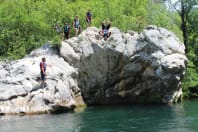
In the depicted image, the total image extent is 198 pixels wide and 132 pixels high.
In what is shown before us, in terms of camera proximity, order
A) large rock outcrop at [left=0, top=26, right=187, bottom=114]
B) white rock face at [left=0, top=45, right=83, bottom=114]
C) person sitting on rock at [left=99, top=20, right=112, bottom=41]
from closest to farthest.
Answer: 1. white rock face at [left=0, top=45, right=83, bottom=114]
2. large rock outcrop at [left=0, top=26, right=187, bottom=114]
3. person sitting on rock at [left=99, top=20, right=112, bottom=41]

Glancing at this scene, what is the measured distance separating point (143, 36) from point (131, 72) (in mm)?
3382

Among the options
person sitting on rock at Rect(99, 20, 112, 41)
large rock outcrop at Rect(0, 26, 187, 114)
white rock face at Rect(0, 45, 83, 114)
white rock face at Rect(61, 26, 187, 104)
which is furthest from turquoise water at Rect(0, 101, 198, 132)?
person sitting on rock at Rect(99, 20, 112, 41)

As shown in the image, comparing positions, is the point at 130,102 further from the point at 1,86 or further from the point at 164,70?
the point at 1,86

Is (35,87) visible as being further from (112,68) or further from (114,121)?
(114,121)

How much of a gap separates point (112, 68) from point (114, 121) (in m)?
11.1

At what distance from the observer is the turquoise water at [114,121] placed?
27.0 meters

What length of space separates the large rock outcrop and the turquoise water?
327 cm

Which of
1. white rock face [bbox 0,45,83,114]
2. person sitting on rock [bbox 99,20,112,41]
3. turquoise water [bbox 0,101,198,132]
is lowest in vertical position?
turquoise water [bbox 0,101,198,132]

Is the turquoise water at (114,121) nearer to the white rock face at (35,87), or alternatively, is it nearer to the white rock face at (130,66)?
the white rock face at (35,87)

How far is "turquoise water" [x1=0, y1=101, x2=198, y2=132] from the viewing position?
27.0m

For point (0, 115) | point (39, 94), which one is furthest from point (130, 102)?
point (0, 115)

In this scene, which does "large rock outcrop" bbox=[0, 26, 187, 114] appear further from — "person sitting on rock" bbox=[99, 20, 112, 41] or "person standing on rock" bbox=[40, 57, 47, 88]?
"person standing on rock" bbox=[40, 57, 47, 88]

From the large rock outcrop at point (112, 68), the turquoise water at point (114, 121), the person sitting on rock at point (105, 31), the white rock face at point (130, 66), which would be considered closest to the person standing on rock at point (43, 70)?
the large rock outcrop at point (112, 68)

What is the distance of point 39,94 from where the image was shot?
35.3 meters
